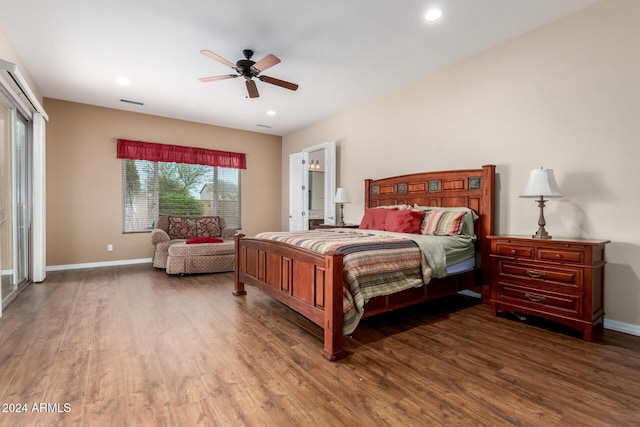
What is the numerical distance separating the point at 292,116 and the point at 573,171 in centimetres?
452

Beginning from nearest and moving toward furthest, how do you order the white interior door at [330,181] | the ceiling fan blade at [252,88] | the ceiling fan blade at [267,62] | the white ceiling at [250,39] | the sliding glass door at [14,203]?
1. the white ceiling at [250,39]
2. the ceiling fan blade at [267,62]
3. the sliding glass door at [14,203]
4. the ceiling fan blade at [252,88]
5. the white interior door at [330,181]

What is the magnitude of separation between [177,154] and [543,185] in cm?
599

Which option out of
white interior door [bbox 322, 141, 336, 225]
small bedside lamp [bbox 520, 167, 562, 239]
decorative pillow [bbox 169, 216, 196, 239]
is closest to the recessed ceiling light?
small bedside lamp [bbox 520, 167, 562, 239]

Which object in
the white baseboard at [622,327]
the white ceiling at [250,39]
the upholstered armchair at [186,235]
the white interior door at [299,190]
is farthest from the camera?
the white interior door at [299,190]

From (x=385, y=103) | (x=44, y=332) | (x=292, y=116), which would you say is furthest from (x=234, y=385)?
(x=292, y=116)

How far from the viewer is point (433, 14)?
290cm

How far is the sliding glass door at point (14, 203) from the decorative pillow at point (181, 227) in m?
1.92

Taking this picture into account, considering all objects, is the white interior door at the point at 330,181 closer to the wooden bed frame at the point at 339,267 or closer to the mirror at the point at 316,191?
the wooden bed frame at the point at 339,267

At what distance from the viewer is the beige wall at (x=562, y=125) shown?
2631 mm

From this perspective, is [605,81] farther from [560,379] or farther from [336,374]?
[336,374]

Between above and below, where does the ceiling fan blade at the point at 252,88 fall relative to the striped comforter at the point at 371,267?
above

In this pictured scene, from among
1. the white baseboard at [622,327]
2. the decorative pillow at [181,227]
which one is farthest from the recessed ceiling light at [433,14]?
the decorative pillow at [181,227]

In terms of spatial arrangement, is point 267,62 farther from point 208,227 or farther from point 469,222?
point 208,227

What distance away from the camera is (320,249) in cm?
244
